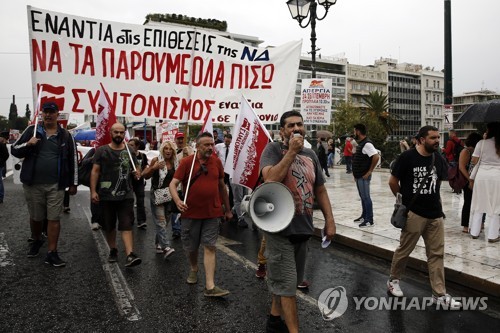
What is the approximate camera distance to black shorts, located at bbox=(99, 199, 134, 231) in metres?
5.48

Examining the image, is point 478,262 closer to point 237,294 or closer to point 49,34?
point 237,294

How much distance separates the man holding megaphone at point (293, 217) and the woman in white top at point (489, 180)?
4026mm

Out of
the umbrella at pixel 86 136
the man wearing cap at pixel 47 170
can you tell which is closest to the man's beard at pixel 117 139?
the man wearing cap at pixel 47 170

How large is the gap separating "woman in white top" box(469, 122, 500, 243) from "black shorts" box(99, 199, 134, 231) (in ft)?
16.7

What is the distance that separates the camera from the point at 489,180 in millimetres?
6242

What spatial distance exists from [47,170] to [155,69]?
2.18 metres

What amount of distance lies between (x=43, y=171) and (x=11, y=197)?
7899mm

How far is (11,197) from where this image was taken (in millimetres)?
11945

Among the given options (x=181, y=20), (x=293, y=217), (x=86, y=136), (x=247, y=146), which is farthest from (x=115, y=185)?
(x=181, y=20)

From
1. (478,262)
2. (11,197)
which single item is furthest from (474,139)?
(11,197)

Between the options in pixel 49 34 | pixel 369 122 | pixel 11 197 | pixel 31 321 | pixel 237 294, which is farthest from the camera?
pixel 369 122

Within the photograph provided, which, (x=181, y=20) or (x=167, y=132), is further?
(x=181, y=20)

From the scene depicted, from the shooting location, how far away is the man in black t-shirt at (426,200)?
427cm

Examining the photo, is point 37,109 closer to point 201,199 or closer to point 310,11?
point 201,199
